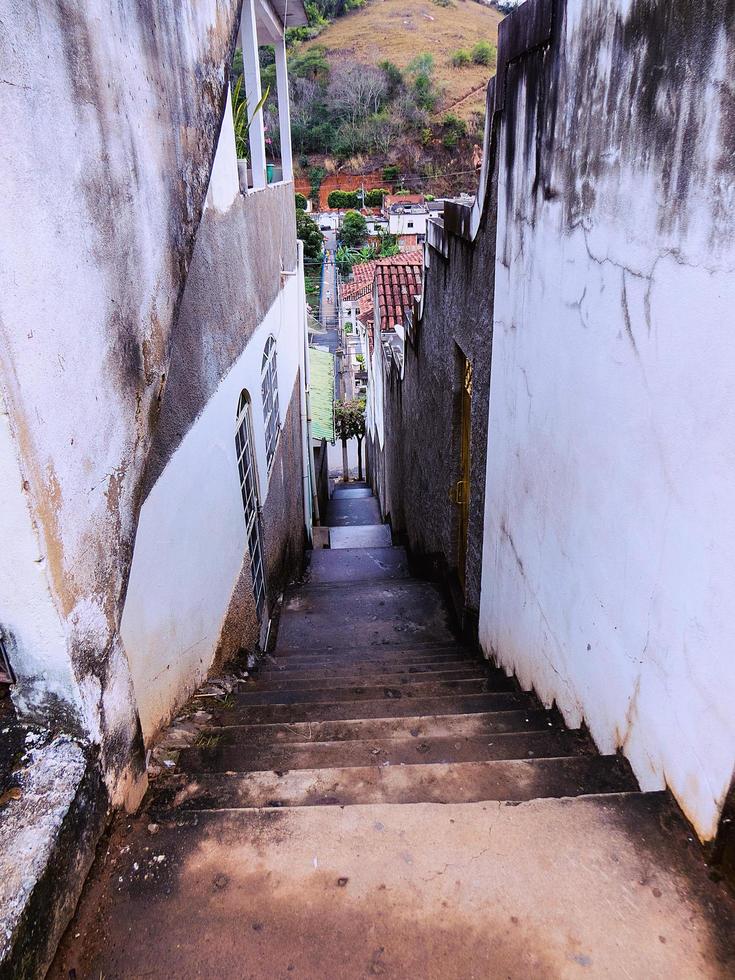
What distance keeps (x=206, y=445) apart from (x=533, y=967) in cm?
315

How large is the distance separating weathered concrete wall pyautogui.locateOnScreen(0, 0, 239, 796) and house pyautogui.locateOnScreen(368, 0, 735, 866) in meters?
1.76

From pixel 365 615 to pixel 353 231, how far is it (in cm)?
3745

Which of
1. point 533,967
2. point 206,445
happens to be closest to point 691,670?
point 533,967

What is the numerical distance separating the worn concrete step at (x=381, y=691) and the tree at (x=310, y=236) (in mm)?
31060

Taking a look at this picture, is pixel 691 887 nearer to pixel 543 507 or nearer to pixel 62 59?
pixel 543 507

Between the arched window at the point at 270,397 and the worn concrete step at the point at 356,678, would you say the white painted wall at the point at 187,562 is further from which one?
the arched window at the point at 270,397

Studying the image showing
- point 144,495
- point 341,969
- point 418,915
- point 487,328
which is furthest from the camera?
point 487,328

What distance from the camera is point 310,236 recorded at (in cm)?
3356

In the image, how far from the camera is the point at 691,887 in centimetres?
203

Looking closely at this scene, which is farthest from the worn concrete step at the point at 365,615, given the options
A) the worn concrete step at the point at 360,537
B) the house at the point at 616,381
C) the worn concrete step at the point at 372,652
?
the worn concrete step at the point at 360,537

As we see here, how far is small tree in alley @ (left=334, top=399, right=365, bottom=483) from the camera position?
74.5 ft

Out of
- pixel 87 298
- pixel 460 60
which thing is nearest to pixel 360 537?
pixel 87 298

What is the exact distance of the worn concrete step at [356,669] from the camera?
495 cm

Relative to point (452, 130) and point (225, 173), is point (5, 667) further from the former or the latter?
point (452, 130)
